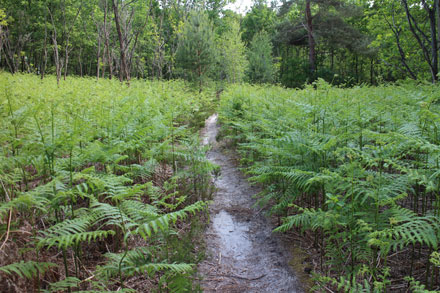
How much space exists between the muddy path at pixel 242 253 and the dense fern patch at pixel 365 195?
14.5 inches

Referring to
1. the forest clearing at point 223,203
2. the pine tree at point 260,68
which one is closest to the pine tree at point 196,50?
the pine tree at point 260,68

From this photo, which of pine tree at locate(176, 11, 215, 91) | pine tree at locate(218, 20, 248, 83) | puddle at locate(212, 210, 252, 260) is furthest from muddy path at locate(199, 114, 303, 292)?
pine tree at locate(218, 20, 248, 83)

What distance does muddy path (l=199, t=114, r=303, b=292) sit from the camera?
280 centimetres

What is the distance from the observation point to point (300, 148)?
3459 millimetres

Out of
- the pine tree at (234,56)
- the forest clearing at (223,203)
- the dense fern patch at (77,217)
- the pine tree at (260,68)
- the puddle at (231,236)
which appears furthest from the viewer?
the pine tree at (260,68)

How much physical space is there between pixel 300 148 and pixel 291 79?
30.2m

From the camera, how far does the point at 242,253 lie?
3.36 meters

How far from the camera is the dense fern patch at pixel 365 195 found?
196cm

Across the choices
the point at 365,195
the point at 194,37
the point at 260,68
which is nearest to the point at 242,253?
the point at 365,195

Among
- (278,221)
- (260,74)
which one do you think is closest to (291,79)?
(260,74)

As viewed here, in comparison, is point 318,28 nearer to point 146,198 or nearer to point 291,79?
point 291,79

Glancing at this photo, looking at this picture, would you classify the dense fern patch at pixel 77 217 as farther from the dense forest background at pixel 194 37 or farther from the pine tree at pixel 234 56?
the pine tree at pixel 234 56

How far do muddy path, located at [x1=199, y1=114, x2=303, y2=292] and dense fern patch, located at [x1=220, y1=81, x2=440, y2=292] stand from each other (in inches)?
14.5

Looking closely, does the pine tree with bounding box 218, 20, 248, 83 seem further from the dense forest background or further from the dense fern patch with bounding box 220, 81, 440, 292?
the dense fern patch with bounding box 220, 81, 440, 292
